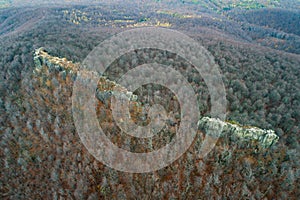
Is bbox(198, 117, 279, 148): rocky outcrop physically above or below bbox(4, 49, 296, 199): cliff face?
above

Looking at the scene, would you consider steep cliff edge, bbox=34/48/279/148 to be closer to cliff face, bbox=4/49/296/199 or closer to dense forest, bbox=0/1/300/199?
cliff face, bbox=4/49/296/199

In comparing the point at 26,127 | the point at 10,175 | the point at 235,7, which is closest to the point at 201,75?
the point at 26,127

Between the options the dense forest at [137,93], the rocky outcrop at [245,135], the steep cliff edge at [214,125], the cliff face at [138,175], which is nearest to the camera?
the cliff face at [138,175]

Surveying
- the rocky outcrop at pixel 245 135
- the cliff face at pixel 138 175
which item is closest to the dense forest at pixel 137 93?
the cliff face at pixel 138 175

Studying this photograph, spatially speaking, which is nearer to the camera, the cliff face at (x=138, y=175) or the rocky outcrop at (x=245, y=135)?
the cliff face at (x=138, y=175)

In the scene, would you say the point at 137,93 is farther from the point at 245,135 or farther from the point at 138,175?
the point at 245,135

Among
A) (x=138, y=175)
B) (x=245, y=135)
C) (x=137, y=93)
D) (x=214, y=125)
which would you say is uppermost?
Result: (x=137, y=93)

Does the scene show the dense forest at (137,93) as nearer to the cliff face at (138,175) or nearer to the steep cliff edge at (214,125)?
the cliff face at (138,175)

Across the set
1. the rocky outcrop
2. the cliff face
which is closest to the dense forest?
the cliff face

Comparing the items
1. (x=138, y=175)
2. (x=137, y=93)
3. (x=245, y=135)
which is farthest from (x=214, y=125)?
(x=137, y=93)
